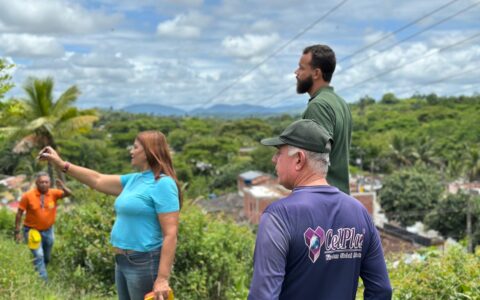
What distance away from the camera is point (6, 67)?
4918 mm

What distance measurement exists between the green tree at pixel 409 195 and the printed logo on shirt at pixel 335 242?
113ft

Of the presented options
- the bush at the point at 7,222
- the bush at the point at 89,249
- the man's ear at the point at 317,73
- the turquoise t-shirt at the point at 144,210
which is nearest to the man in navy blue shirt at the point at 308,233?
the man's ear at the point at 317,73

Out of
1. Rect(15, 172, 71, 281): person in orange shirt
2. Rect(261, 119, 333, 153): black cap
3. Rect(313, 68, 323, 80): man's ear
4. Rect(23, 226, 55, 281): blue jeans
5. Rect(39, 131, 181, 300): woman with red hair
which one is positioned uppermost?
Rect(313, 68, 323, 80): man's ear

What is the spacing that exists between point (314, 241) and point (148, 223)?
1.57m

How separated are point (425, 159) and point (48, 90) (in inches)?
1760

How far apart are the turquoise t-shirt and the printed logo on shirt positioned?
A: 1.47 m

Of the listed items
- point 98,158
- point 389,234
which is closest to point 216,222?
point 389,234

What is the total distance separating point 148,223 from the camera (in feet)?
11.1

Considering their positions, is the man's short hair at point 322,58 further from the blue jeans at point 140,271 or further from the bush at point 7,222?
the bush at point 7,222

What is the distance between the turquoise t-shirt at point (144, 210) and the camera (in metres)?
3.35

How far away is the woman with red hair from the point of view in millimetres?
3340

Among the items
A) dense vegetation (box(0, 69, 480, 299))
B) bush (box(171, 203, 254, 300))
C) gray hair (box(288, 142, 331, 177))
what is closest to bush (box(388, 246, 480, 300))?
dense vegetation (box(0, 69, 480, 299))

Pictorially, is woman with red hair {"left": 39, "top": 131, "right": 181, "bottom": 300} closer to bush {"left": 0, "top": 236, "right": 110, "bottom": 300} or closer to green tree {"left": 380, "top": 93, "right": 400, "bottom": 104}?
bush {"left": 0, "top": 236, "right": 110, "bottom": 300}

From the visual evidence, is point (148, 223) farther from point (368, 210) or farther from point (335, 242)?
point (368, 210)
